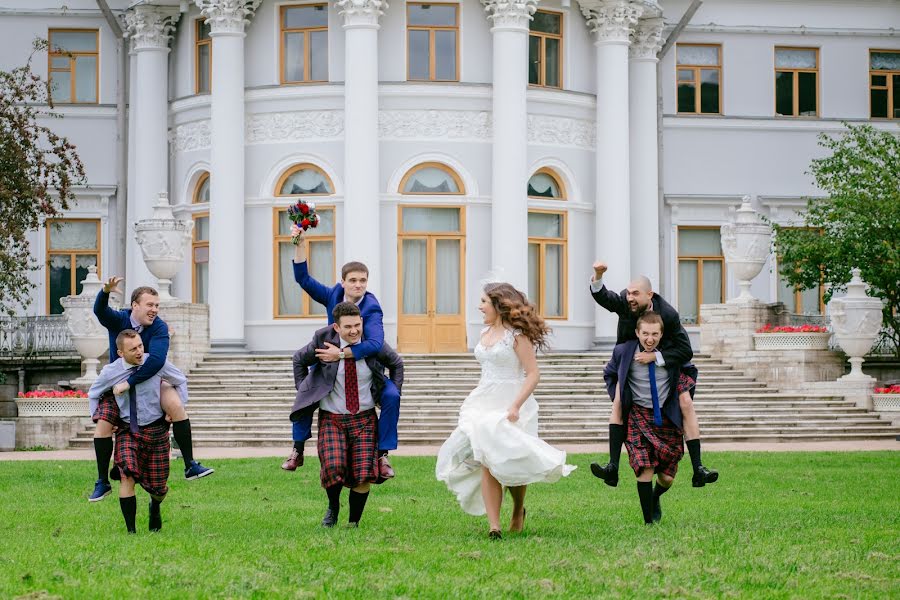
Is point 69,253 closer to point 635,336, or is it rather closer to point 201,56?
point 201,56

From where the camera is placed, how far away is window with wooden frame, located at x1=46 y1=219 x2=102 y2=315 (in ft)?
117

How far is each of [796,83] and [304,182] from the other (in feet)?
40.7

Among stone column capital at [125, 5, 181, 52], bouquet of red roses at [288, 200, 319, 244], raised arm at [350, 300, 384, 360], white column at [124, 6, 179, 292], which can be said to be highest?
stone column capital at [125, 5, 181, 52]

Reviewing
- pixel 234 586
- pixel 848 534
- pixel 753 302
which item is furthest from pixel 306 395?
pixel 753 302

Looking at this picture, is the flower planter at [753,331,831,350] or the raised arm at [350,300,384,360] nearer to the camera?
the raised arm at [350,300,384,360]

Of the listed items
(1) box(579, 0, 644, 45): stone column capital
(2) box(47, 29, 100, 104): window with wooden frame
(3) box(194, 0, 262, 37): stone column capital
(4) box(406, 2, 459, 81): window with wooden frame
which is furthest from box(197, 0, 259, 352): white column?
(1) box(579, 0, 644, 45): stone column capital

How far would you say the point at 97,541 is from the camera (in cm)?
1114

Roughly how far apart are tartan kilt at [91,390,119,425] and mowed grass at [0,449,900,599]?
84 cm

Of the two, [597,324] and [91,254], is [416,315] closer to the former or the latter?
[597,324]

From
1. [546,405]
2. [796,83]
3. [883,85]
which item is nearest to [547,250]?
[546,405]

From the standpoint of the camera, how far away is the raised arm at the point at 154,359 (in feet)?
38.4

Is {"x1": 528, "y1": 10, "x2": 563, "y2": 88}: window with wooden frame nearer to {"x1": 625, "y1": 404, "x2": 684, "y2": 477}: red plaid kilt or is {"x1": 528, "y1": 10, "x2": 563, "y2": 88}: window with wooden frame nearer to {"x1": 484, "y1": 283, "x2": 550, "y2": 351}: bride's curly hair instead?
{"x1": 625, "y1": 404, "x2": 684, "y2": 477}: red plaid kilt

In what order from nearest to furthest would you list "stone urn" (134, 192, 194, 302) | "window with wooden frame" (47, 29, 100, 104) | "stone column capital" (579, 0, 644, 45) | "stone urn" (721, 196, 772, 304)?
1. "stone urn" (134, 192, 194, 302)
2. "stone urn" (721, 196, 772, 304)
3. "stone column capital" (579, 0, 644, 45)
4. "window with wooden frame" (47, 29, 100, 104)

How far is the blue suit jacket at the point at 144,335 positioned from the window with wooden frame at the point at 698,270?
82.9 ft
